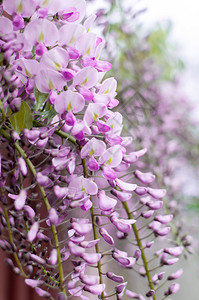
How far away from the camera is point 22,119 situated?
1.08 ft

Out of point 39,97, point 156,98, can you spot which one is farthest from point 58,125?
point 156,98

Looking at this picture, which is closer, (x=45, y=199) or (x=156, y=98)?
(x=45, y=199)

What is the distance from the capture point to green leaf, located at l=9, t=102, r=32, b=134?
33 cm

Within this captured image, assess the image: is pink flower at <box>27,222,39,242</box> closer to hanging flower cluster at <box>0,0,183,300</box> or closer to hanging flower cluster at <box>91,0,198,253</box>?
hanging flower cluster at <box>0,0,183,300</box>

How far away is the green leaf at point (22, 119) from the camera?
0.33 metres

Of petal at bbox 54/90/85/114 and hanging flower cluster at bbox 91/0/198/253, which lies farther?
hanging flower cluster at bbox 91/0/198/253

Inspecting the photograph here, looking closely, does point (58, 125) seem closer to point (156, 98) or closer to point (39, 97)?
point (39, 97)

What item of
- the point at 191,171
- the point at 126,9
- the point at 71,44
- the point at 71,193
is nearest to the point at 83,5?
the point at 71,44

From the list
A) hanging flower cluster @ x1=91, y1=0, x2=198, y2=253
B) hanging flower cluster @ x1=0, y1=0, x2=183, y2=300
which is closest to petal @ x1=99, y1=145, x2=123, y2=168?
hanging flower cluster @ x1=0, y1=0, x2=183, y2=300

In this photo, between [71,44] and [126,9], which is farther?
[126,9]

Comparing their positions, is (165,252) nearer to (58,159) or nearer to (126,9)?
(58,159)

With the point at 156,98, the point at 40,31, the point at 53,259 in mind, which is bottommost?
the point at 156,98

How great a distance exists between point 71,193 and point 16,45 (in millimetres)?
123

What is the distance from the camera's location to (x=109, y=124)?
0.34 metres
